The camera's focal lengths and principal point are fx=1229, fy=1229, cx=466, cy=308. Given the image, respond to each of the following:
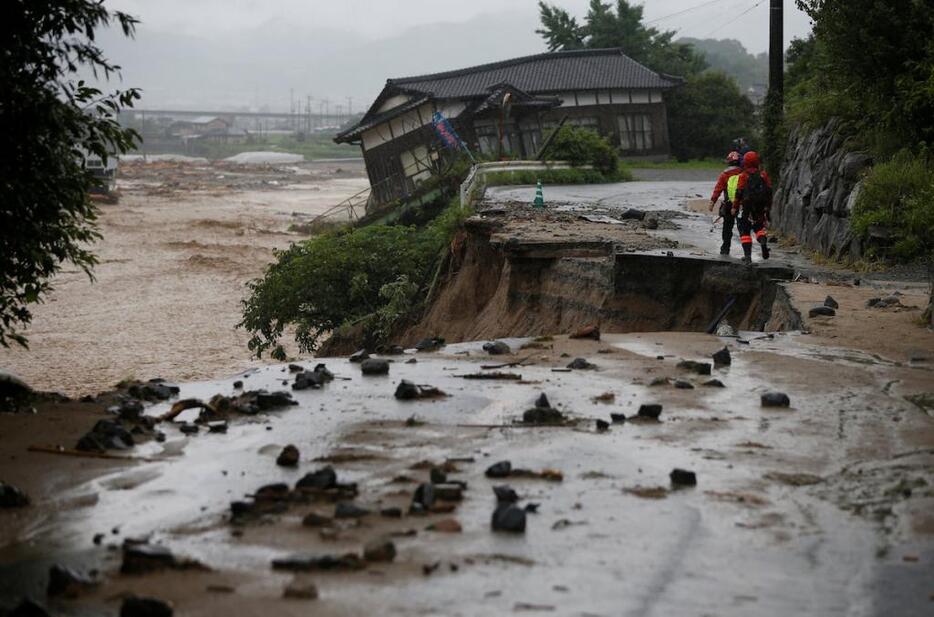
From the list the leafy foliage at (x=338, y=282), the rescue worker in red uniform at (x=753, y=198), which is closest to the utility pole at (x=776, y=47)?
the leafy foliage at (x=338, y=282)

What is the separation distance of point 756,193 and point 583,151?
18.7 m

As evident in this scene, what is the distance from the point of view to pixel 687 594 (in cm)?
601

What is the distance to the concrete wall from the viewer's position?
759 inches

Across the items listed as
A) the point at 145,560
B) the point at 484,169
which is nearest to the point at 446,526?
the point at 145,560

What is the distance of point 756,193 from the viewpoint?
1756cm

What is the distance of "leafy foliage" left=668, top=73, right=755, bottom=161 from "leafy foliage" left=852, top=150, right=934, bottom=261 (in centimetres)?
3460

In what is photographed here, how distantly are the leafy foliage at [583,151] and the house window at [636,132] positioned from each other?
52.3 ft

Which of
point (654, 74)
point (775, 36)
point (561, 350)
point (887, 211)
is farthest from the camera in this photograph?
point (654, 74)

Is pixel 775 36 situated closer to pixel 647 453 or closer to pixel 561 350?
pixel 561 350

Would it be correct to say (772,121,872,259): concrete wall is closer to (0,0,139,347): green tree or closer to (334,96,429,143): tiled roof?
(0,0,139,347): green tree

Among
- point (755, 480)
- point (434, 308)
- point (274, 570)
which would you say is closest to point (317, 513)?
point (274, 570)

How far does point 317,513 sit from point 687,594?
2297mm

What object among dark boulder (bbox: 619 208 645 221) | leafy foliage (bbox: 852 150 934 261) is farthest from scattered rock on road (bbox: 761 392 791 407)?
dark boulder (bbox: 619 208 645 221)

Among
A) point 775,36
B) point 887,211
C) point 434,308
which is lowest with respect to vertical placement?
point 434,308
